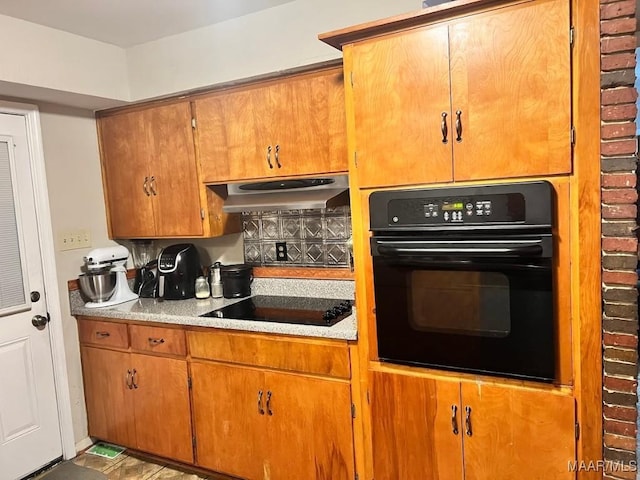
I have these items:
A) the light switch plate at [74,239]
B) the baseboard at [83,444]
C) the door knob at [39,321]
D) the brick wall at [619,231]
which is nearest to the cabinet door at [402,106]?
the brick wall at [619,231]

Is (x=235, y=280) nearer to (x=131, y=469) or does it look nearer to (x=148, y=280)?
(x=148, y=280)

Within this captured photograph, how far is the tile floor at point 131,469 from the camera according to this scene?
2654 millimetres

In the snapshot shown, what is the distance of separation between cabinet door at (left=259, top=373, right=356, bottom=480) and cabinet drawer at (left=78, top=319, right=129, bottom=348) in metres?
1.03

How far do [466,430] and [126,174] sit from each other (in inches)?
96.2

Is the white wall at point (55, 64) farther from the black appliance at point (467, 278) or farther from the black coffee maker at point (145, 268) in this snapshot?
the black appliance at point (467, 278)

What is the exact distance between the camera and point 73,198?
2.98 m

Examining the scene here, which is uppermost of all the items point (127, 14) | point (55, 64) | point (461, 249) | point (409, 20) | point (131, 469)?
point (127, 14)

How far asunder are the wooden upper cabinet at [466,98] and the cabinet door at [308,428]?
3.22ft

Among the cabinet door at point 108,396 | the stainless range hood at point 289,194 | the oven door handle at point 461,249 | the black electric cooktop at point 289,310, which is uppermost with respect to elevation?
the stainless range hood at point 289,194

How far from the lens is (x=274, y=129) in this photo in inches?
97.8

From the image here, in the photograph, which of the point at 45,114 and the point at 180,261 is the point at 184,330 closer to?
the point at 180,261

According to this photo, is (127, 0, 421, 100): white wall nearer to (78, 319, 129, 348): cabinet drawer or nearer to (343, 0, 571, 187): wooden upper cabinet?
(343, 0, 571, 187): wooden upper cabinet

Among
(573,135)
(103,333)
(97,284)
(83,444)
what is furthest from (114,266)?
(573,135)

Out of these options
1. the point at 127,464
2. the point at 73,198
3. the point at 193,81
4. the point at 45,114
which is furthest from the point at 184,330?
the point at 45,114
